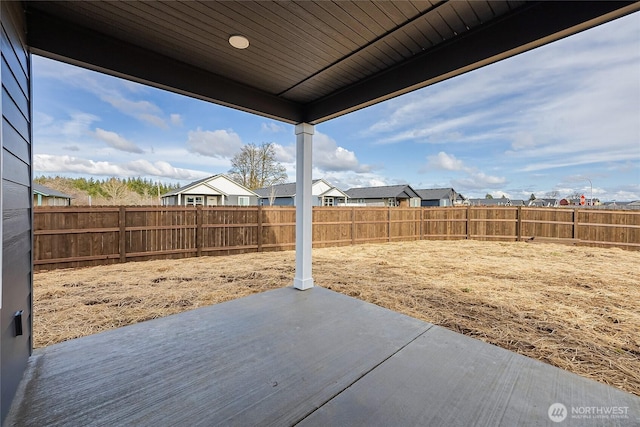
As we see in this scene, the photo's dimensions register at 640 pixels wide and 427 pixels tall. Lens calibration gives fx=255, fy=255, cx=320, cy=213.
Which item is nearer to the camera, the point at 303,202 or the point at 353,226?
the point at 303,202

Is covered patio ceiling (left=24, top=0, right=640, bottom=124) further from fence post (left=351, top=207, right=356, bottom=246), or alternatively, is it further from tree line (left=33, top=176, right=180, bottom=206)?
tree line (left=33, top=176, right=180, bottom=206)

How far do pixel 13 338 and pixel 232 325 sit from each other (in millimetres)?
1456

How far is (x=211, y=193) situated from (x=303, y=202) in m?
14.6

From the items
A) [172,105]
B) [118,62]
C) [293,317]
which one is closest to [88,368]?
[293,317]

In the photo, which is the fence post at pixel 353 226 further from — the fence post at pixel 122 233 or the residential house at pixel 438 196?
the residential house at pixel 438 196

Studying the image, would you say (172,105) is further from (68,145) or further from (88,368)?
(88,368)

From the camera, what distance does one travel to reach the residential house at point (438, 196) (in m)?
26.5

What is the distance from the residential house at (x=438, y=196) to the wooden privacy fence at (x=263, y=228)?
17.2 meters

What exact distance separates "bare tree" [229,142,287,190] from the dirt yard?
514 inches

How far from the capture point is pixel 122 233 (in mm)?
5805

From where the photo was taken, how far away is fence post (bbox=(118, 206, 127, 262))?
5781mm

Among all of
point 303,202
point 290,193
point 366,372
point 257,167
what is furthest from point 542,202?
point 366,372

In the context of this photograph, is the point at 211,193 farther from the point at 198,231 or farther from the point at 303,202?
the point at 303,202

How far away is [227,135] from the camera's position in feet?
65.6
